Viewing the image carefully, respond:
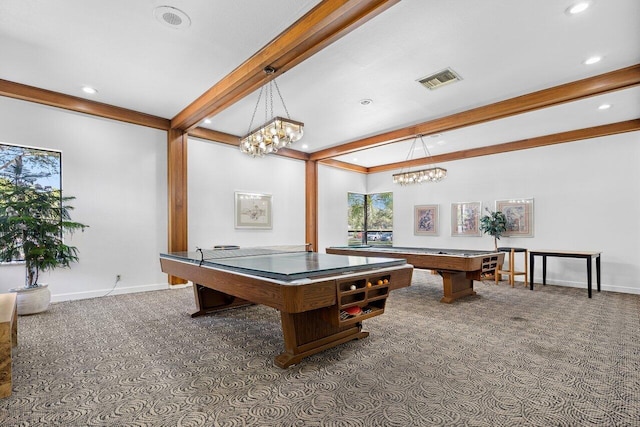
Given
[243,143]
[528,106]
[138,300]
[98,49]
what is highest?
[98,49]

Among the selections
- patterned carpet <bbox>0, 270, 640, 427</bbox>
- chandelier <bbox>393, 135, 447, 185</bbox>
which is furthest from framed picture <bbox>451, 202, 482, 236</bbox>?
patterned carpet <bbox>0, 270, 640, 427</bbox>

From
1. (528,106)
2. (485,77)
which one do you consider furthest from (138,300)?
(528,106)

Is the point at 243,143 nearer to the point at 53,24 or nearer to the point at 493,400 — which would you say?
the point at 53,24

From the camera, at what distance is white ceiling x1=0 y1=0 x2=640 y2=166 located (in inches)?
113

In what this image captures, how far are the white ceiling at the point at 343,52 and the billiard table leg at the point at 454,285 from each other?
2750 mm

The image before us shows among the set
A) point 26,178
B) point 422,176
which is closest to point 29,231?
point 26,178

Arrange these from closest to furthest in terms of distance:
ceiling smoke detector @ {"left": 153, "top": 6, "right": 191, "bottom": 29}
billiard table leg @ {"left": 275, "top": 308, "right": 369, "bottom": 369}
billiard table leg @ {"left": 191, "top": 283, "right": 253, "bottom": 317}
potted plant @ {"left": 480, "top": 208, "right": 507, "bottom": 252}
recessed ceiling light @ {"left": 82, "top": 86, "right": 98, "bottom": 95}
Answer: billiard table leg @ {"left": 275, "top": 308, "right": 369, "bottom": 369} < ceiling smoke detector @ {"left": 153, "top": 6, "right": 191, "bottom": 29} < billiard table leg @ {"left": 191, "top": 283, "right": 253, "bottom": 317} < recessed ceiling light @ {"left": 82, "top": 86, "right": 98, "bottom": 95} < potted plant @ {"left": 480, "top": 208, "right": 507, "bottom": 252}

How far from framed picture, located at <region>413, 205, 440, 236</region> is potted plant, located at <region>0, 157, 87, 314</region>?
25.1 ft

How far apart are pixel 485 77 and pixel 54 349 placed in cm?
569

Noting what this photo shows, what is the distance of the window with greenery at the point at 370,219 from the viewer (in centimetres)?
970

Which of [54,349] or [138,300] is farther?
[138,300]

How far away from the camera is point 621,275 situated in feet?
19.0

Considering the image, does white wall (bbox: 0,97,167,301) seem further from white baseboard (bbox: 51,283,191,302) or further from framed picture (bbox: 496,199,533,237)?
framed picture (bbox: 496,199,533,237)

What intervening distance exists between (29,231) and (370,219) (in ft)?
26.8
